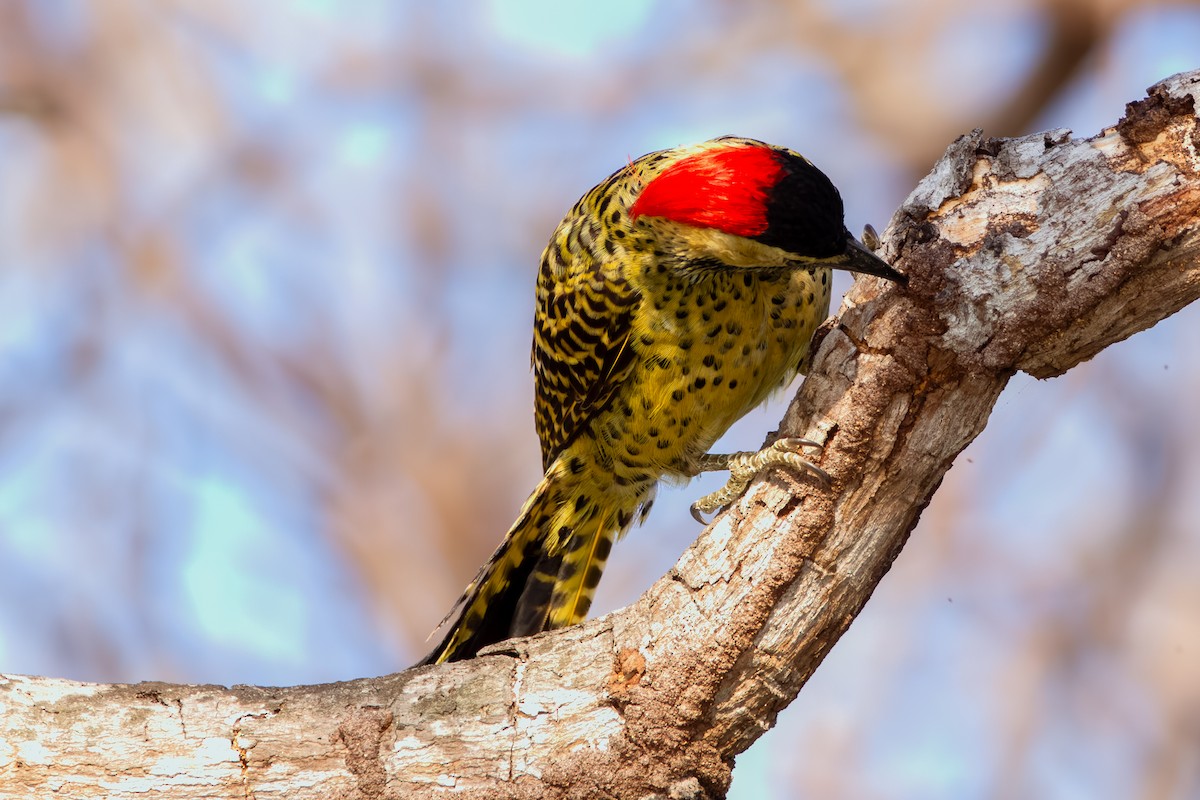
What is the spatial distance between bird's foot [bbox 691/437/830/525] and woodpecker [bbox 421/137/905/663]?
1 centimetres

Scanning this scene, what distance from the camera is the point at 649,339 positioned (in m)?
4.23

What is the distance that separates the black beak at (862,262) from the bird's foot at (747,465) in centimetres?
43

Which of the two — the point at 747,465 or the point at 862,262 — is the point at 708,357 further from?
the point at 862,262

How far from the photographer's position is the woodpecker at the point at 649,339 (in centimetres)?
357

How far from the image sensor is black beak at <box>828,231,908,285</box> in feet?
Answer: 9.57

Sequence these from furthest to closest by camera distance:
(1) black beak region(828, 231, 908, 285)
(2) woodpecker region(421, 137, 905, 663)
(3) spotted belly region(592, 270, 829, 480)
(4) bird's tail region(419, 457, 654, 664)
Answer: (4) bird's tail region(419, 457, 654, 664), (3) spotted belly region(592, 270, 829, 480), (2) woodpecker region(421, 137, 905, 663), (1) black beak region(828, 231, 908, 285)

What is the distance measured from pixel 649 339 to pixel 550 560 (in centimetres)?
93

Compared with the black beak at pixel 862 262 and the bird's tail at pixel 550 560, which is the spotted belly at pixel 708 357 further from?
the black beak at pixel 862 262

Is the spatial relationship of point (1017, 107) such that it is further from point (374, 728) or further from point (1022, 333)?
point (374, 728)

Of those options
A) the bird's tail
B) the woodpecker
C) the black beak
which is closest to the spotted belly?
the woodpecker

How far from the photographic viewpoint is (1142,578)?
766cm

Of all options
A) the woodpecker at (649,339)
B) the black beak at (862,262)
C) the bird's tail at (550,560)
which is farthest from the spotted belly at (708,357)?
the black beak at (862,262)

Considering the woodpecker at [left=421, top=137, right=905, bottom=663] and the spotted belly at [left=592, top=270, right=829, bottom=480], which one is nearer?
the woodpecker at [left=421, top=137, right=905, bottom=663]

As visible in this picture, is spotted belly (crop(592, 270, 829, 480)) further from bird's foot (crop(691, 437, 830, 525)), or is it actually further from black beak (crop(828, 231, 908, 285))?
black beak (crop(828, 231, 908, 285))
